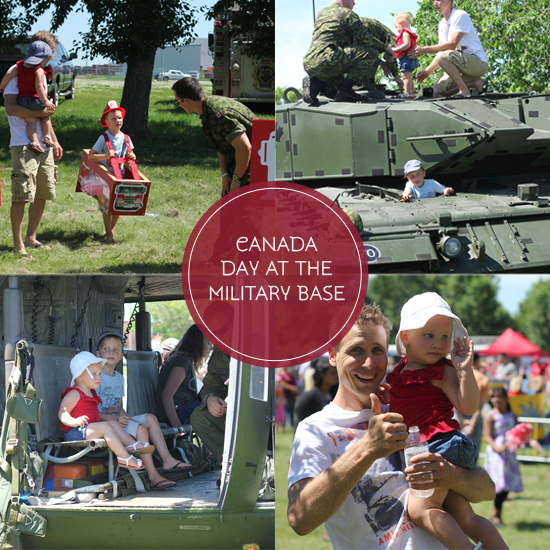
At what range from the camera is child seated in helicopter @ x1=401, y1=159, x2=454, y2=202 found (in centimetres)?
634

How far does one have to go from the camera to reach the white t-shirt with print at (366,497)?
2391 mm

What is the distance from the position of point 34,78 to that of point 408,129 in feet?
11.4

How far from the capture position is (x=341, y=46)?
6605 mm

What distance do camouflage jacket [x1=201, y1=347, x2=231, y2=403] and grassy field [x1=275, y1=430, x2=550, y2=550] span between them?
2.06 m

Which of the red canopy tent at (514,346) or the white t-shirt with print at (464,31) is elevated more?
the white t-shirt with print at (464,31)

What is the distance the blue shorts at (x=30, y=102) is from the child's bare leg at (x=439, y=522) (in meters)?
4.48

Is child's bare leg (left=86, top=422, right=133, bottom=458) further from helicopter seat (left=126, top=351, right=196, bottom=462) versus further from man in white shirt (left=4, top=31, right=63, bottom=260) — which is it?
man in white shirt (left=4, top=31, right=63, bottom=260)

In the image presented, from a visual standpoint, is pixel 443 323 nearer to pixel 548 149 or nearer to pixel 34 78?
pixel 34 78

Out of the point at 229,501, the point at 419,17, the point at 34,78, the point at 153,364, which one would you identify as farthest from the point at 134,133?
the point at 419,17

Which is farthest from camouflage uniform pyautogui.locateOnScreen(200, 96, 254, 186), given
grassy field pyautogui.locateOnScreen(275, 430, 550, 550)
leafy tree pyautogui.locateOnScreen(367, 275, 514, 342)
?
leafy tree pyautogui.locateOnScreen(367, 275, 514, 342)

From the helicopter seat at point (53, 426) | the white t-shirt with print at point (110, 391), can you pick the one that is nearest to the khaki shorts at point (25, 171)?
the helicopter seat at point (53, 426)

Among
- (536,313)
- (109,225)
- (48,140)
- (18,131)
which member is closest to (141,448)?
(109,225)

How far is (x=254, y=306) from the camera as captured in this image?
3.98m

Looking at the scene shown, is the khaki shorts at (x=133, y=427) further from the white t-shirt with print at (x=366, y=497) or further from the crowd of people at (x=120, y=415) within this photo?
the white t-shirt with print at (x=366, y=497)
